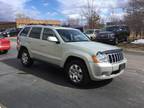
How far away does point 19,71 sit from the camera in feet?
26.0

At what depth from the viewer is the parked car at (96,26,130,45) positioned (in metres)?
18.7

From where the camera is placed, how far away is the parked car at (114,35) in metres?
18.7

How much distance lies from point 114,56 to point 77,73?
118 cm

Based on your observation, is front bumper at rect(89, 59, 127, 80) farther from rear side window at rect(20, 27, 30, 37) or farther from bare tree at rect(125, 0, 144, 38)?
bare tree at rect(125, 0, 144, 38)

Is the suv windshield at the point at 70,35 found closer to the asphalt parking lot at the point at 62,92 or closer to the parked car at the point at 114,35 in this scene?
the asphalt parking lot at the point at 62,92

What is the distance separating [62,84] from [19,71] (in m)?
2.42

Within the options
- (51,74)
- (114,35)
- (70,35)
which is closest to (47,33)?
(70,35)

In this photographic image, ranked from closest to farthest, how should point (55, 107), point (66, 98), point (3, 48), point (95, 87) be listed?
point (55, 107) < point (66, 98) < point (95, 87) < point (3, 48)

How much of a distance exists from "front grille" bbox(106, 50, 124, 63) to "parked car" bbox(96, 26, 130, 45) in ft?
41.5

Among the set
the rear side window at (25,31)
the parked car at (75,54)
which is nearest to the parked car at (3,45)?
the rear side window at (25,31)

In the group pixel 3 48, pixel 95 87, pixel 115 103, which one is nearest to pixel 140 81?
pixel 95 87

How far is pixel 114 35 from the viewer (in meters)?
19.0

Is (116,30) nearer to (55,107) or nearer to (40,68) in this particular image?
(40,68)

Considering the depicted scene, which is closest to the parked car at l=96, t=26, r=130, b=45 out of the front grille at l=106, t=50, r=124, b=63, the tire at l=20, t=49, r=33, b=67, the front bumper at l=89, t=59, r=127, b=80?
the tire at l=20, t=49, r=33, b=67
